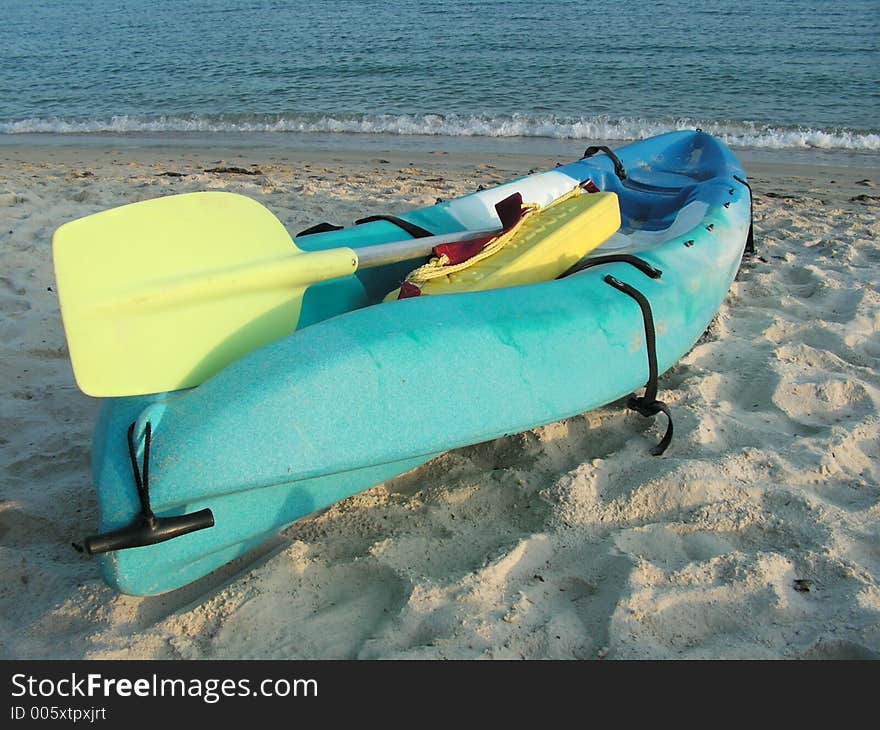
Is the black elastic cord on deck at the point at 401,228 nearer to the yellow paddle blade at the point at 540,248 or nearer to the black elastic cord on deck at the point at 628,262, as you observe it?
the yellow paddle blade at the point at 540,248

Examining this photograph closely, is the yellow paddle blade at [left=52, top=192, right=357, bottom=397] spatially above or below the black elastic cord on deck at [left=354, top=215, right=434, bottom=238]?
above

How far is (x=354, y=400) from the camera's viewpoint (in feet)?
6.17

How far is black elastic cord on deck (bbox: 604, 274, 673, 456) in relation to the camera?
8.04 ft

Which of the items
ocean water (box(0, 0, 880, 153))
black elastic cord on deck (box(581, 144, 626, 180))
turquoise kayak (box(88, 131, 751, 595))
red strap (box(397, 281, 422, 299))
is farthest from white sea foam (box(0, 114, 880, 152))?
red strap (box(397, 281, 422, 299))

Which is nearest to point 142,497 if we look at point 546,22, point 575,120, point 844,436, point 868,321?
point 844,436

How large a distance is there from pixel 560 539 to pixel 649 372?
0.71 m

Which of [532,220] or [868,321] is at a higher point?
[532,220]

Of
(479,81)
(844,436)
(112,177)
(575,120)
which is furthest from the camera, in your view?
(479,81)

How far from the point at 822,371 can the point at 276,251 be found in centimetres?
211

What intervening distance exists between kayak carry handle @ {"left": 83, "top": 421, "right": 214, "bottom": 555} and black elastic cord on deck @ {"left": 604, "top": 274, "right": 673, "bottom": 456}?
1.45 metres

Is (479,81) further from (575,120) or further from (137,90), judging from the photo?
(137,90)

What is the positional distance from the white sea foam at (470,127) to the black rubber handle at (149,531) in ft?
25.2

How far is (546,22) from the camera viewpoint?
50.9 ft

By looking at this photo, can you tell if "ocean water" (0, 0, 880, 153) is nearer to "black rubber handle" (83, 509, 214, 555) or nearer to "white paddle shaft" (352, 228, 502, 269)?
"white paddle shaft" (352, 228, 502, 269)
